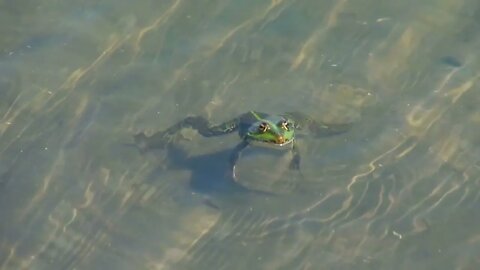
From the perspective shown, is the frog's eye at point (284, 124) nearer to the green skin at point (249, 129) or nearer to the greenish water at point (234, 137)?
the green skin at point (249, 129)

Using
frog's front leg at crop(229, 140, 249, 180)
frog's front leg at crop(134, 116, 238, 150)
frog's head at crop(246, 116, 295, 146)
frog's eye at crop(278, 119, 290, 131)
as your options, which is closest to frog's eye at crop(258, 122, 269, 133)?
frog's head at crop(246, 116, 295, 146)

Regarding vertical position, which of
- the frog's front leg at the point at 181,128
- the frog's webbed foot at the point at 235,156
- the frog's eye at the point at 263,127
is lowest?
the frog's webbed foot at the point at 235,156

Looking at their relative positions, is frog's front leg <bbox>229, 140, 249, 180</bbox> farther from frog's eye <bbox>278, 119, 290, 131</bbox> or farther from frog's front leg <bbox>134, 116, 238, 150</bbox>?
frog's eye <bbox>278, 119, 290, 131</bbox>

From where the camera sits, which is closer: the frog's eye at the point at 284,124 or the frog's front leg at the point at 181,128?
the frog's eye at the point at 284,124

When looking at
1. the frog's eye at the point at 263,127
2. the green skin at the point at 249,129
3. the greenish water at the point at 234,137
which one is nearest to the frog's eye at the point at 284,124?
the green skin at the point at 249,129

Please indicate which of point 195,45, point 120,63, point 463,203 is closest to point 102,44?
point 120,63

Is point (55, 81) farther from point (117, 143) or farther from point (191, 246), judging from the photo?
point (191, 246)

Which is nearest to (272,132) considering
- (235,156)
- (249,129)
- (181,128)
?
(249,129)
